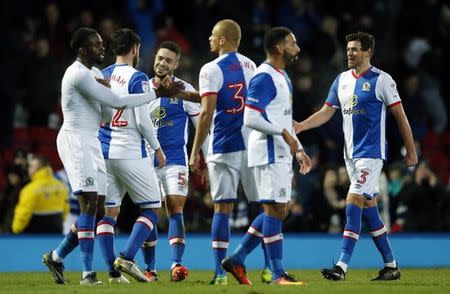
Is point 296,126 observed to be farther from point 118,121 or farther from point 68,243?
point 68,243

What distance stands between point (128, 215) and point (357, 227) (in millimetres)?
6133

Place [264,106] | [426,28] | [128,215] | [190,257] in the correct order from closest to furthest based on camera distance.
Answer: [264,106] → [190,257] → [128,215] → [426,28]

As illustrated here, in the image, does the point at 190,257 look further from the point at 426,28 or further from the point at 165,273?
the point at 426,28

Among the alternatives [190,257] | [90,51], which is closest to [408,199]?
[190,257]

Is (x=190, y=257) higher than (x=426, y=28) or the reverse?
the reverse

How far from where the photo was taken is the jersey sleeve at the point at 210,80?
12.6m

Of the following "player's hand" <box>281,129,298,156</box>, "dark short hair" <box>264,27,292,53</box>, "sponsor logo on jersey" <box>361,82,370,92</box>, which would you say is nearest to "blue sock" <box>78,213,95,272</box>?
"player's hand" <box>281,129,298,156</box>

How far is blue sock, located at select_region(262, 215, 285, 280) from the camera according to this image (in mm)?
12195

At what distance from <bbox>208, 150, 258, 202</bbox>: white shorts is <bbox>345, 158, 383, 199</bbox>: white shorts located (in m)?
1.43

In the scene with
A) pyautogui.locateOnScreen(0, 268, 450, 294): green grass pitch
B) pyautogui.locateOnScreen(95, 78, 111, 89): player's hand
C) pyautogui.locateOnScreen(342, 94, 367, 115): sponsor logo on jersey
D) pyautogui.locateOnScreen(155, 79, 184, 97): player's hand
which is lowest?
pyautogui.locateOnScreen(0, 268, 450, 294): green grass pitch

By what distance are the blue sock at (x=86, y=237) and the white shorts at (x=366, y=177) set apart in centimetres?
280

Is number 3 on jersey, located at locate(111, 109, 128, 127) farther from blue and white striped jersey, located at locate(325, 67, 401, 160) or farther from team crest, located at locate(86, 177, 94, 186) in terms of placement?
blue and white striped jersey, located at locate(325, 67, 401, 160)

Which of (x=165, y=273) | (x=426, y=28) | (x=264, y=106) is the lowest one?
(x=165, y=273)

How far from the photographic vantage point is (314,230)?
19.5 metres
